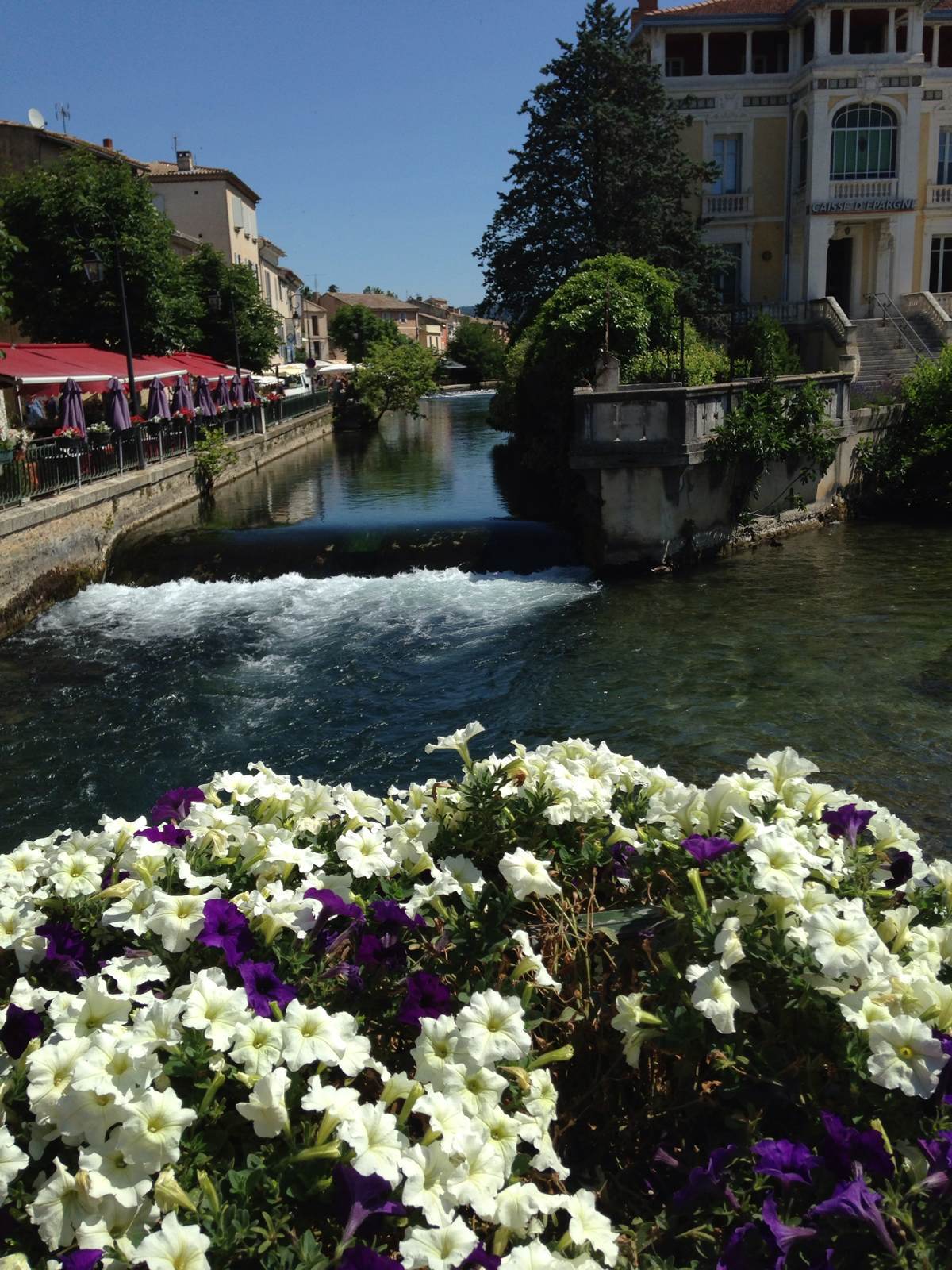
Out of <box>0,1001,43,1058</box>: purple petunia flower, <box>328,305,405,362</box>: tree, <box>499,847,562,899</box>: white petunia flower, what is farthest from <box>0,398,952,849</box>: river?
<box>328,305,405,362</box>: tree

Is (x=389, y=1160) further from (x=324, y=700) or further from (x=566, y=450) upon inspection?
(x=566, y=450)

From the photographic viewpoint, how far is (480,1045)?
8.41 ft

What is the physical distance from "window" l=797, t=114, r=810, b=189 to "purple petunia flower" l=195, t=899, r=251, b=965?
3467 centimetres

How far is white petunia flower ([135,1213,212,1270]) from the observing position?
6.91 feet

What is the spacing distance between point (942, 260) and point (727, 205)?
672 cm

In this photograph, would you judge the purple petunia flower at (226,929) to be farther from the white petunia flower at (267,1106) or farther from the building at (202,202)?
the building at (202,202)

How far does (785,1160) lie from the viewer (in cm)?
236

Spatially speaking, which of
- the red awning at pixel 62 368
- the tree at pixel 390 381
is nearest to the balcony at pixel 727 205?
the red awning at pixel 62 368

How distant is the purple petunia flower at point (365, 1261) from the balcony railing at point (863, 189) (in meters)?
35.2

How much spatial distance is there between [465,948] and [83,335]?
3198 cm

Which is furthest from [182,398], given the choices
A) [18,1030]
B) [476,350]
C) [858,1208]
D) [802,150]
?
[476,350]

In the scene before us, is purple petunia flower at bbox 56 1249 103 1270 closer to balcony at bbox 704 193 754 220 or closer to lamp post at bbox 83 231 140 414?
lamp post at bbox 83 231 140 414

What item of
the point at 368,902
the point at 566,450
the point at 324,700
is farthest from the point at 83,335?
the point at 368,902

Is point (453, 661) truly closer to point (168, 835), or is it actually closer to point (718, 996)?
point (168, 835)
